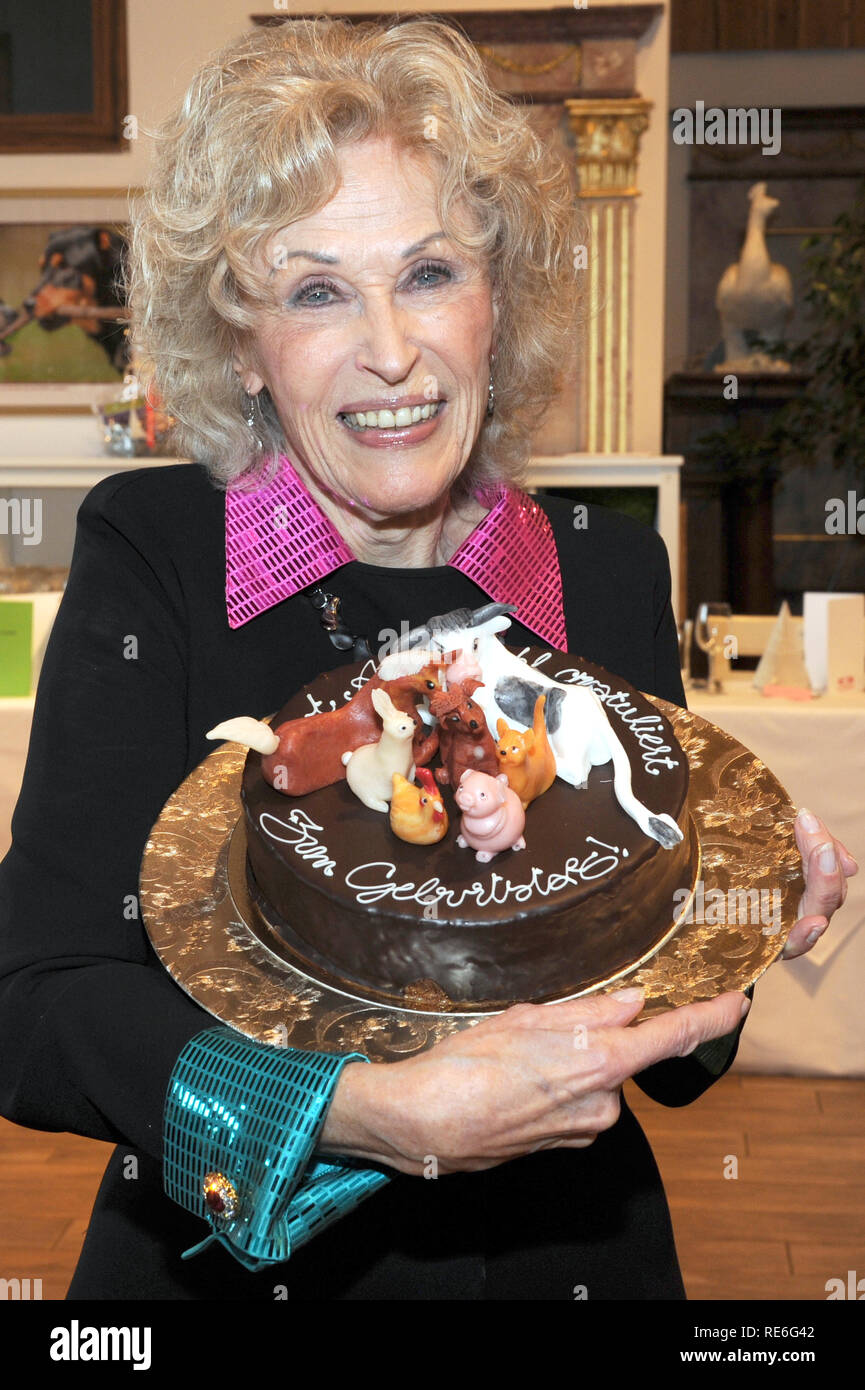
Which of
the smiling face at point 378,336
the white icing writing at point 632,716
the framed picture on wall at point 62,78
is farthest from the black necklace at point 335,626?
the framed picture on wall at point 62,78

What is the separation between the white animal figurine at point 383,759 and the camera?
929 mm

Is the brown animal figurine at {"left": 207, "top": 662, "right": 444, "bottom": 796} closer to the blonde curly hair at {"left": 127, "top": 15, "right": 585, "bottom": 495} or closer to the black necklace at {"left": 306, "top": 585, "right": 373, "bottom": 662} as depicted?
the black necklace at {"left": 306, "top": 585, "right": 373, "bottom": 662}

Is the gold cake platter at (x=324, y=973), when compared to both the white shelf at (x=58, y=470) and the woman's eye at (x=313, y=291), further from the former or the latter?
the white shelf at (x=58, y=470)

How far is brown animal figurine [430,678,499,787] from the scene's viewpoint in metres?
0.94

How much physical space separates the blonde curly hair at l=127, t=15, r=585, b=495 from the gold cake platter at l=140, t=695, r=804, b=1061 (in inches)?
17.7

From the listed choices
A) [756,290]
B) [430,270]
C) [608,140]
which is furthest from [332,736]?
[756,290]

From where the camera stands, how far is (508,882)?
0.89 m

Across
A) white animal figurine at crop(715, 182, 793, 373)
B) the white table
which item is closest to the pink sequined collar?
the white table

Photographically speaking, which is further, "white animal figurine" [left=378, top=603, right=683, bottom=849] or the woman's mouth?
the woman's mouth

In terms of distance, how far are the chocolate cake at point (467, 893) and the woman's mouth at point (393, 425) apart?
14.4 inches

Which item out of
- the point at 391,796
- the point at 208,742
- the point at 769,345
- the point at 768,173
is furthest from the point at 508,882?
the point at 768,173

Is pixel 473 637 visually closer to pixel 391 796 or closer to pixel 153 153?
pixel 391 796

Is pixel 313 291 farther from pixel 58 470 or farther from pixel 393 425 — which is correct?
pixel 58 470

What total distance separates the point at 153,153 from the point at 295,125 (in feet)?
0.65
